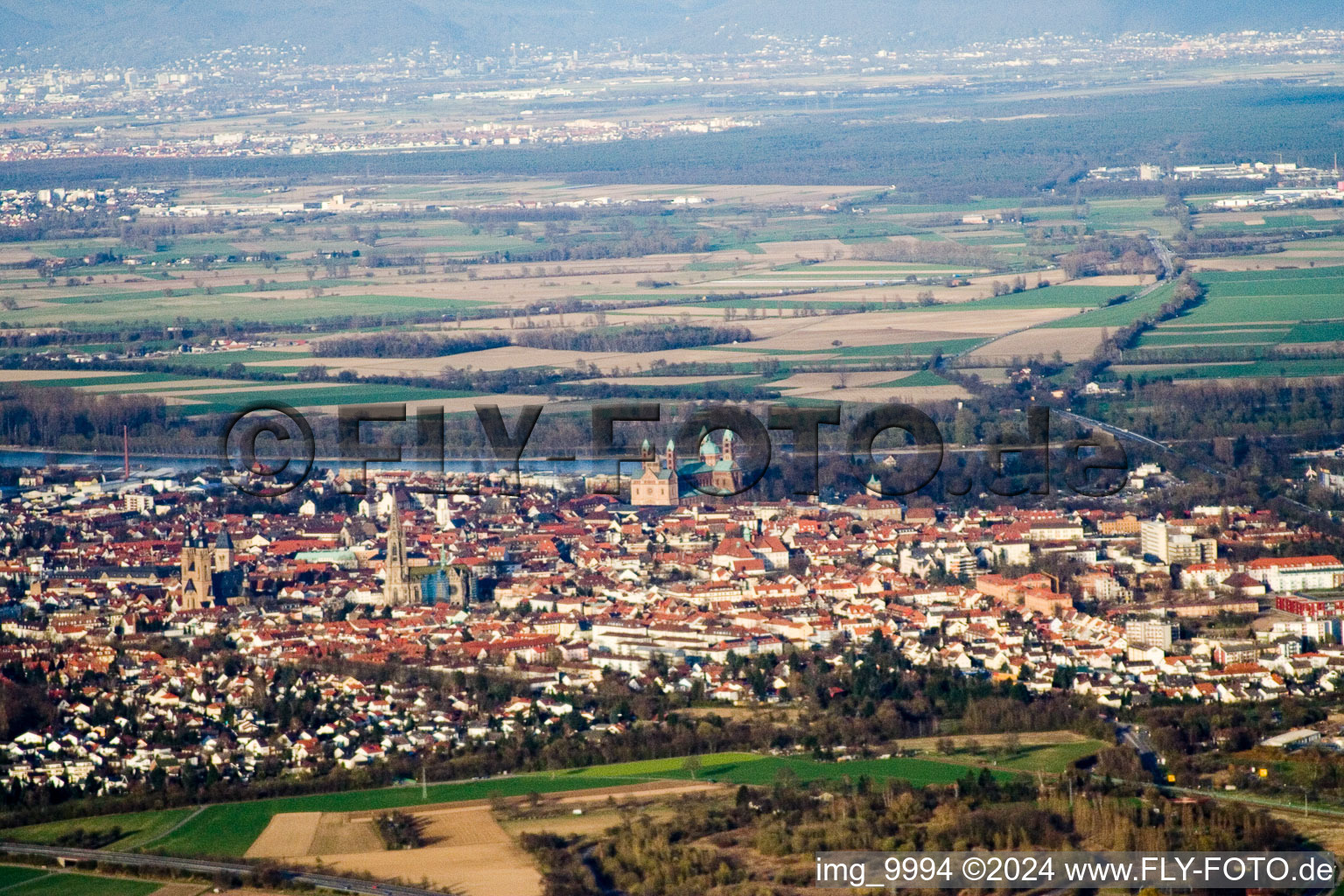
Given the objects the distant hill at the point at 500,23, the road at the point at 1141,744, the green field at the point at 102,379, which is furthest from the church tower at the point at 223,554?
the distant hill at the point at 500,23

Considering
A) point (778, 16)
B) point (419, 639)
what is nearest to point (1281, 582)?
point (419, 639)

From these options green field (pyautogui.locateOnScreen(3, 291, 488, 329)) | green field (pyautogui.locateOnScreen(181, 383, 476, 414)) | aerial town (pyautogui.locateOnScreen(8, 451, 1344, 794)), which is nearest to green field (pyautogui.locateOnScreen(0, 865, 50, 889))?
aerial town (pyautogui.locateOnScreen(8, 451, 1344, 794))

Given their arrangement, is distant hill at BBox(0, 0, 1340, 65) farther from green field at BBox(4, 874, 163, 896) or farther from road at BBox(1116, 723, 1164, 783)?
green field at BBox(4, 874, 163, 896)

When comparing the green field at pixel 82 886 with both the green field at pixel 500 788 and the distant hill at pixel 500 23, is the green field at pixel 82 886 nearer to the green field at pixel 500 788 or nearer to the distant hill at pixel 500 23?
the green field at pixel 500 788

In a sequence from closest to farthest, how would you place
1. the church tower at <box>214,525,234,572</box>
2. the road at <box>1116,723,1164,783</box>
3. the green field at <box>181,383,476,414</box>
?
the road at <box>1116,723,1164,783</box> < the church tower at <box>214,525,234,572</box> < the green field at <box>181,383,476,414</box>

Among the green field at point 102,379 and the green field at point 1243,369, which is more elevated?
the green field at point 102,379
